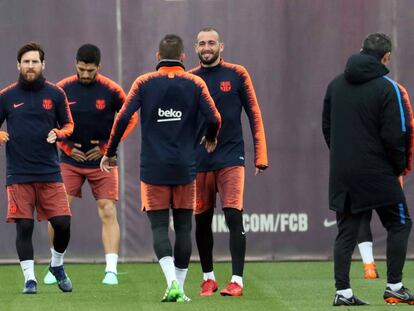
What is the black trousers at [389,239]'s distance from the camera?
884cm

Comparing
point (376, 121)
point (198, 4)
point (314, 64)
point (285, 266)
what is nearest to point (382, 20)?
point (314, 64)

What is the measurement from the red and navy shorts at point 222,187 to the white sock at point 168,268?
37.7 inches

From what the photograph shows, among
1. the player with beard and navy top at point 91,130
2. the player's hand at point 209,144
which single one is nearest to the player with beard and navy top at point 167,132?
the player's hand at point 209,144

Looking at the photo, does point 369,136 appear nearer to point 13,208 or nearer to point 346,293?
point 346,293

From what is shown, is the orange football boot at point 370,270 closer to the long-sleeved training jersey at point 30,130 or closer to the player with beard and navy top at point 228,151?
the player with beard and navy top at point 228,151

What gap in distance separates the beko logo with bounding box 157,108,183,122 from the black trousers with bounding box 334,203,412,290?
4.32 feet

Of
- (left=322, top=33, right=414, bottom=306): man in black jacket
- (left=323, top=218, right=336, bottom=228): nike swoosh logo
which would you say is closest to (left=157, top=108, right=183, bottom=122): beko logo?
(left=322, top=33, right=414, bottom=306): man in black jacket

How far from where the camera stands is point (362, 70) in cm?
877

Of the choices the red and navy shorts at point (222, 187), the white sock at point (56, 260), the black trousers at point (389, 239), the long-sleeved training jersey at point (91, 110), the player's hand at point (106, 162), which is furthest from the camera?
the long-sleeved training jersey at point (91, 110)

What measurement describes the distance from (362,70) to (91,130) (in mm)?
3168

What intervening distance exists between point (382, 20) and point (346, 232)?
4995 millimetres

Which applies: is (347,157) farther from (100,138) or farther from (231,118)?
(100,138)

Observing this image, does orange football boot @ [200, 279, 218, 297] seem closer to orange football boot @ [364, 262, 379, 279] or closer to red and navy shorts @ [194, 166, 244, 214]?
red and navy shorts @ [194, 166, 244, 214]

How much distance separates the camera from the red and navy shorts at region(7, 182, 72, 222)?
1016cm
